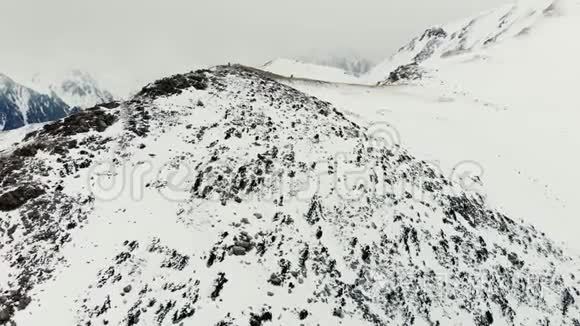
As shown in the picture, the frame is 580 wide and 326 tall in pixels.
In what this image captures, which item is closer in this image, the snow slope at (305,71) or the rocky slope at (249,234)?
the rocky slope at (249,234)

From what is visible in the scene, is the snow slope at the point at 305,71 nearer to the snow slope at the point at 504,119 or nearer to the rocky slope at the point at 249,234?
the snow slope at the point at 504,119

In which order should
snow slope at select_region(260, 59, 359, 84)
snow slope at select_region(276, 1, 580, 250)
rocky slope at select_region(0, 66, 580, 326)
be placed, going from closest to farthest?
rocky slope at select_region(0, 66, 580, 326) < snow slope at select_region(276, 1, 580, 250) < snow slope at select_region(260, 59, 359, 84)

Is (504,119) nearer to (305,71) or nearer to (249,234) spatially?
(249,234)

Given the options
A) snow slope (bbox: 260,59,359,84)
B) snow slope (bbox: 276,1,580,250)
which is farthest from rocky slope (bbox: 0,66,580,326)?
snow slope (bbox: 260,59,359,84)

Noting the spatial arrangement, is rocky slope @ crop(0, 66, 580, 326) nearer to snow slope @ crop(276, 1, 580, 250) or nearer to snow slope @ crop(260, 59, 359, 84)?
snow slope @ crop(276, 1, 580, 250)

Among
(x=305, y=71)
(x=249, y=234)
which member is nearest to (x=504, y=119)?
(x=249, y=234)

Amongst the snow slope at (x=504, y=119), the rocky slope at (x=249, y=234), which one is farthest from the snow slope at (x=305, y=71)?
the rocky slope at (x=249, y=234)

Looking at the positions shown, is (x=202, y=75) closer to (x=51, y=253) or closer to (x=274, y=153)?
(x=274, y=153)

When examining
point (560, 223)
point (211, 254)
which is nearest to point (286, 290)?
point (211, 254)
